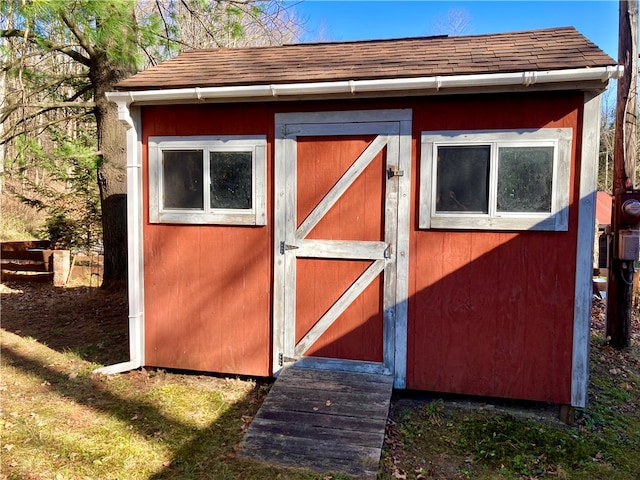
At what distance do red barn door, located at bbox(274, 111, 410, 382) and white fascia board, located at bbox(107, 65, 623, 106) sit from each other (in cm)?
29

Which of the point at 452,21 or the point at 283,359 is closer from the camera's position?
the point at 283,359

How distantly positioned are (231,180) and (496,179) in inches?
92.8

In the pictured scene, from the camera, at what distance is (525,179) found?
367cm

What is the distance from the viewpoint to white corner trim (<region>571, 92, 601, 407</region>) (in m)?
3.52

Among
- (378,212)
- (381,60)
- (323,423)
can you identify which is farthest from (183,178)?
(323,423)

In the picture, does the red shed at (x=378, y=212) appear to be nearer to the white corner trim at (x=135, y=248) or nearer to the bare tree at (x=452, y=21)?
the white corner trim at (x=135, y=248)

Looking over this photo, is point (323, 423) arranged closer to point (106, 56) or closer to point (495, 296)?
point (495, 296)

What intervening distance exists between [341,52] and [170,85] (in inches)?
70.9

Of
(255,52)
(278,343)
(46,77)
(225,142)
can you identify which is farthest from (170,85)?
(46,77)

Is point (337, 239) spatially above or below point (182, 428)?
above

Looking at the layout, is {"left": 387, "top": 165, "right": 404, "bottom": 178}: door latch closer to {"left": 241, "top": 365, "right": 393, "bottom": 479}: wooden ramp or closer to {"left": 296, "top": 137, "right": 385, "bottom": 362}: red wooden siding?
{"left": 296, "top": 137, "right": 385, "bottom": 362}: red wooden siding

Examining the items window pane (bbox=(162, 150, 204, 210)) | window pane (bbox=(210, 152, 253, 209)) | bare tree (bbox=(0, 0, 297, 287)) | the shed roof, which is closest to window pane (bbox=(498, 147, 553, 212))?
the shed roof

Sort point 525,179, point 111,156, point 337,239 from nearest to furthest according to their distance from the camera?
point 525,179
point 337,239
point 111,156

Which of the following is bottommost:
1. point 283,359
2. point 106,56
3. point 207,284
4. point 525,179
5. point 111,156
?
point 283,359
